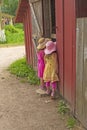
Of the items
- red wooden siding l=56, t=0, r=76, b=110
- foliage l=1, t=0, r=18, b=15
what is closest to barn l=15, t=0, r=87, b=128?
red wooden siding l=56, t=0, r=76, b=110

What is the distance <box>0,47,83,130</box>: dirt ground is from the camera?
502 centimetres

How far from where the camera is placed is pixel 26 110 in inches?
227

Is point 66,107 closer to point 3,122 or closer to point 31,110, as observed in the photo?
point 31,110

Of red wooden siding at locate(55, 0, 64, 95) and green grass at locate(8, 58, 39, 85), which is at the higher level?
red wooden siding at locate(55, 0, 64, 95)

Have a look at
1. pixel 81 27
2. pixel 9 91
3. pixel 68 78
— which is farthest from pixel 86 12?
pixel 9 91

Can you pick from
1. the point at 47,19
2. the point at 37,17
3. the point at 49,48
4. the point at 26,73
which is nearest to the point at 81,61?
the point at 49,48

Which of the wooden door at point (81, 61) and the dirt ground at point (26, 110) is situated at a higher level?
the wooden door at point (81, 61)

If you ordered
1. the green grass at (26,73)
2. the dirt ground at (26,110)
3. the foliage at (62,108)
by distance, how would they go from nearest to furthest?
the dirt ground at (26,110) < the foliage at (62,108) < the green grass at (26,73)

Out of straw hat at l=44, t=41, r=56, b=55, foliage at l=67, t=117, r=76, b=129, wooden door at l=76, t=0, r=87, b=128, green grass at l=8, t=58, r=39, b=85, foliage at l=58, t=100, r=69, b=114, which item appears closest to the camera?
wooden door at l=76, t=0, r=87, b=128

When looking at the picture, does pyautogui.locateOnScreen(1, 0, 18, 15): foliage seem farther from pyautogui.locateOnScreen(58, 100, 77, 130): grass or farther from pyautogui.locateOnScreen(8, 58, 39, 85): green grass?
pyautogui.locateOnScreen(58, 100, 77, 130): grass

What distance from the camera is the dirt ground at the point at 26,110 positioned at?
5023 millimetres

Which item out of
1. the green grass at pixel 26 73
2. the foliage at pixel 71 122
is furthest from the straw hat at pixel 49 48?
the green grass at pixel 26 73

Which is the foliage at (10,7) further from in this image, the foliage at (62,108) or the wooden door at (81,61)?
the wooden door at (81,61)

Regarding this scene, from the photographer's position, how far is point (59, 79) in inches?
244
